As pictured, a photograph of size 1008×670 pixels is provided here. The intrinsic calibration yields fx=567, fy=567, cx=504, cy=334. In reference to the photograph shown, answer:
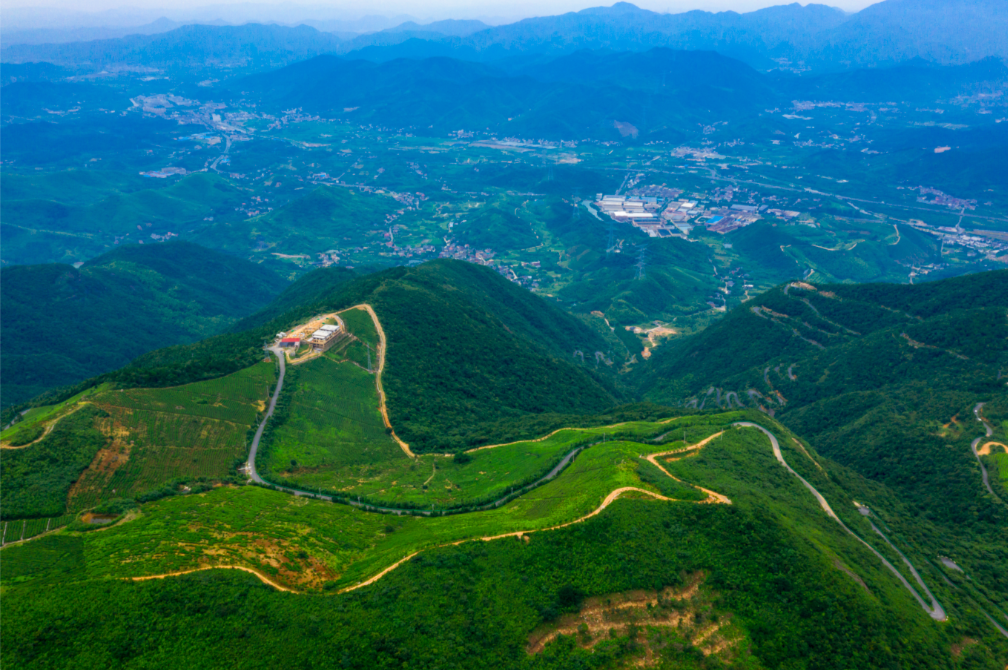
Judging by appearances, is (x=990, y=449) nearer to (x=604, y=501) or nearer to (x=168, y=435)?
(x=604, y=501)

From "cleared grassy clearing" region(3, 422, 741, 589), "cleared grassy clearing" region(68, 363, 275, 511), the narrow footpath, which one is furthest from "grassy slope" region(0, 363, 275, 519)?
"cleared grassy clearing" region(3, 422, 741, 589)

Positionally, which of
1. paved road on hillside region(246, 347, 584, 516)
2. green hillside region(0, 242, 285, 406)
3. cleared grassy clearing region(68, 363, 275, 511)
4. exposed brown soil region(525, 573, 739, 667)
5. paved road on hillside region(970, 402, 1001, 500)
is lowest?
green hillside region(0, 242, 285, 406)

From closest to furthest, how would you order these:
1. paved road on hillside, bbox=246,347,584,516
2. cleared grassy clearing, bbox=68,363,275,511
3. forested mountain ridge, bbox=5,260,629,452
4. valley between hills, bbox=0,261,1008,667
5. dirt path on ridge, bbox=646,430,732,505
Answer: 1. valley between hills, bbox=0,261,1008,667
2. dirt path on ridge, bbox=646,430,732,505
3. cleared grassy clearing, bbox=68,363,275,511
4. paved road on hillside, bbox=246,347,584,516
5. forested mountain ridge, bbox=5,260,629,452

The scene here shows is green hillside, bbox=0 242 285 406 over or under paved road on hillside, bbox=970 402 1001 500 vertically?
under

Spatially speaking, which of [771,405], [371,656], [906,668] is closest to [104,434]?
[371,656]

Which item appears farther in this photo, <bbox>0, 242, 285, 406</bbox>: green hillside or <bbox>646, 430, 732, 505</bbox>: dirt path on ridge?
<bbox>0, 242, 285, 406</bbox>: green hillside

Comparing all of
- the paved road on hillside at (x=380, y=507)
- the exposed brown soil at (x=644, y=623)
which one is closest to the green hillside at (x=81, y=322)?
the paved road on hillside at (x=380, y=507)

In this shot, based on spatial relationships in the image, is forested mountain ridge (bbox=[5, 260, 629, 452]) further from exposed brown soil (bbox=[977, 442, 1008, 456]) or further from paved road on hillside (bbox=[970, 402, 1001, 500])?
exposed brown soil (bbox=[977, 442, 1008, 456])

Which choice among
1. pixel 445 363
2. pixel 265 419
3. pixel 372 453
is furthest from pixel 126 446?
pixel 445 363

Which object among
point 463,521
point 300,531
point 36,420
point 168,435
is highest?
point 300,531

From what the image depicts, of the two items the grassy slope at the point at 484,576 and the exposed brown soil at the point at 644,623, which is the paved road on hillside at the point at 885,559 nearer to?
the grassy slope at the point at 484,576

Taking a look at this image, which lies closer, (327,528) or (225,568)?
(225,568)

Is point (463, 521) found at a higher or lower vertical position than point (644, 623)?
lower

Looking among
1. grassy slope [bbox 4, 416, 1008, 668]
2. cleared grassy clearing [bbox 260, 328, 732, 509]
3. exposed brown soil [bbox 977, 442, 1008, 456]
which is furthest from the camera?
exposed brown soil [bbox 977, 442, 1008, 456]
